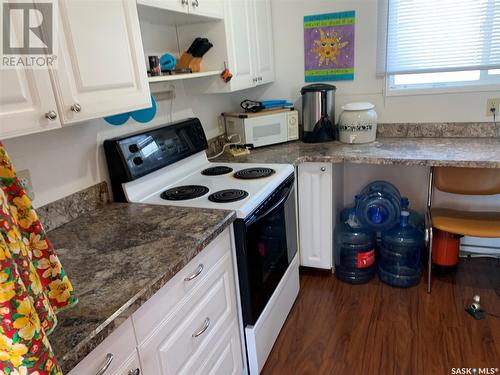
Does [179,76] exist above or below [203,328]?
above

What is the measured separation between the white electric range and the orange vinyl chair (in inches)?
35.0

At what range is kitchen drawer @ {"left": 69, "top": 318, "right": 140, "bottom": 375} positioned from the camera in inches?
33.1

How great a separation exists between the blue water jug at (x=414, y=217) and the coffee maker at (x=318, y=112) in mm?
665

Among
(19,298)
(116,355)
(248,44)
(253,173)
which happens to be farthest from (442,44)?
(19,298)

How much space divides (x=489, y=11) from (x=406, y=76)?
571mm

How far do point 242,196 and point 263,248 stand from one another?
0.94ft

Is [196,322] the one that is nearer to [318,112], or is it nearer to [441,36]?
[318,112]

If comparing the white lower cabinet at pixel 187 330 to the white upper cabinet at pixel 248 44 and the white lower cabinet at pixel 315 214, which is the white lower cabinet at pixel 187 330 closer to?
the white lower cabinet at pixel 315 214

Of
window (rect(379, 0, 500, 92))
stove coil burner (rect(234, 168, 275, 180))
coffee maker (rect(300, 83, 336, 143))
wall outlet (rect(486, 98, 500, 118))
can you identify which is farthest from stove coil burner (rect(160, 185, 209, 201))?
wall outlet (rect(486, 98, 500, 118))

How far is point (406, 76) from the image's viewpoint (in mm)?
2543

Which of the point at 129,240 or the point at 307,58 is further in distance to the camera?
the point at 307,58

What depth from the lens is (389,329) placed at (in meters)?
2.00

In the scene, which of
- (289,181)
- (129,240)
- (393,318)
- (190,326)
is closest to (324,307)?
(393,318)

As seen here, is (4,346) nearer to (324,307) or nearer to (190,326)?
(190,326)
